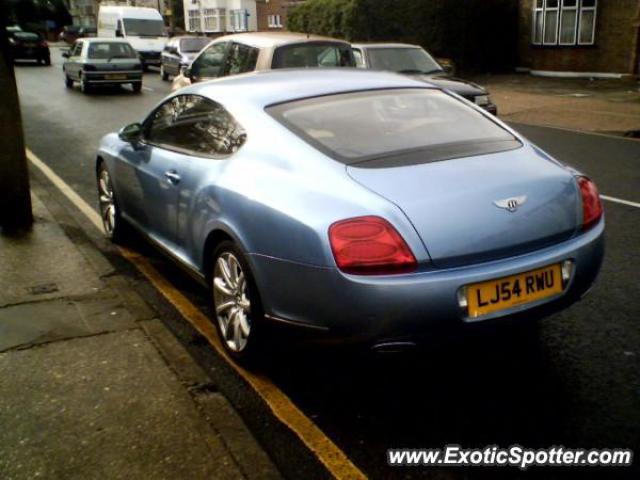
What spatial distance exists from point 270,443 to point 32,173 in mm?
7578

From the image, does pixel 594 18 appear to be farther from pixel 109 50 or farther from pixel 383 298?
pixel 383 298

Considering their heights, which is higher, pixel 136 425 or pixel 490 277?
pixel 490 277

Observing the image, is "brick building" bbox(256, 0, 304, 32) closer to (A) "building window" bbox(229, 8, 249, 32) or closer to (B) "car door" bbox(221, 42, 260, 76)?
(A) "building window" bbox(229, 8, 249, 32)

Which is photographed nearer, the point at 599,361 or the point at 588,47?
the point at 599,361

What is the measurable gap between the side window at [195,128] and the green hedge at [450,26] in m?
22.2

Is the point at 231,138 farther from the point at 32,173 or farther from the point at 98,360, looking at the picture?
the point at 32,173

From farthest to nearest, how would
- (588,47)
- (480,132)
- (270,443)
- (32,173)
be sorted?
(588,47) → (32,173) → (480,132) → (270,443)

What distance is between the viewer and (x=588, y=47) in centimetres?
2319

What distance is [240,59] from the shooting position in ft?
34.4

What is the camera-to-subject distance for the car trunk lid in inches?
123

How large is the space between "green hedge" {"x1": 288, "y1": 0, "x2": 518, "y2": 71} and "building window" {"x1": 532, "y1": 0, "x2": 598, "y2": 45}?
1364 mm

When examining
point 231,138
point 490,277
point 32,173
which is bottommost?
point 32,173

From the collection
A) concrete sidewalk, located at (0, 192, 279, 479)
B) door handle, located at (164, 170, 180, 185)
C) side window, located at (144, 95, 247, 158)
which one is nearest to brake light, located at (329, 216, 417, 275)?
concrete sidewalk, located at (0, 192, 279, 479)

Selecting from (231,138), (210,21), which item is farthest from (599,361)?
(210,21)
